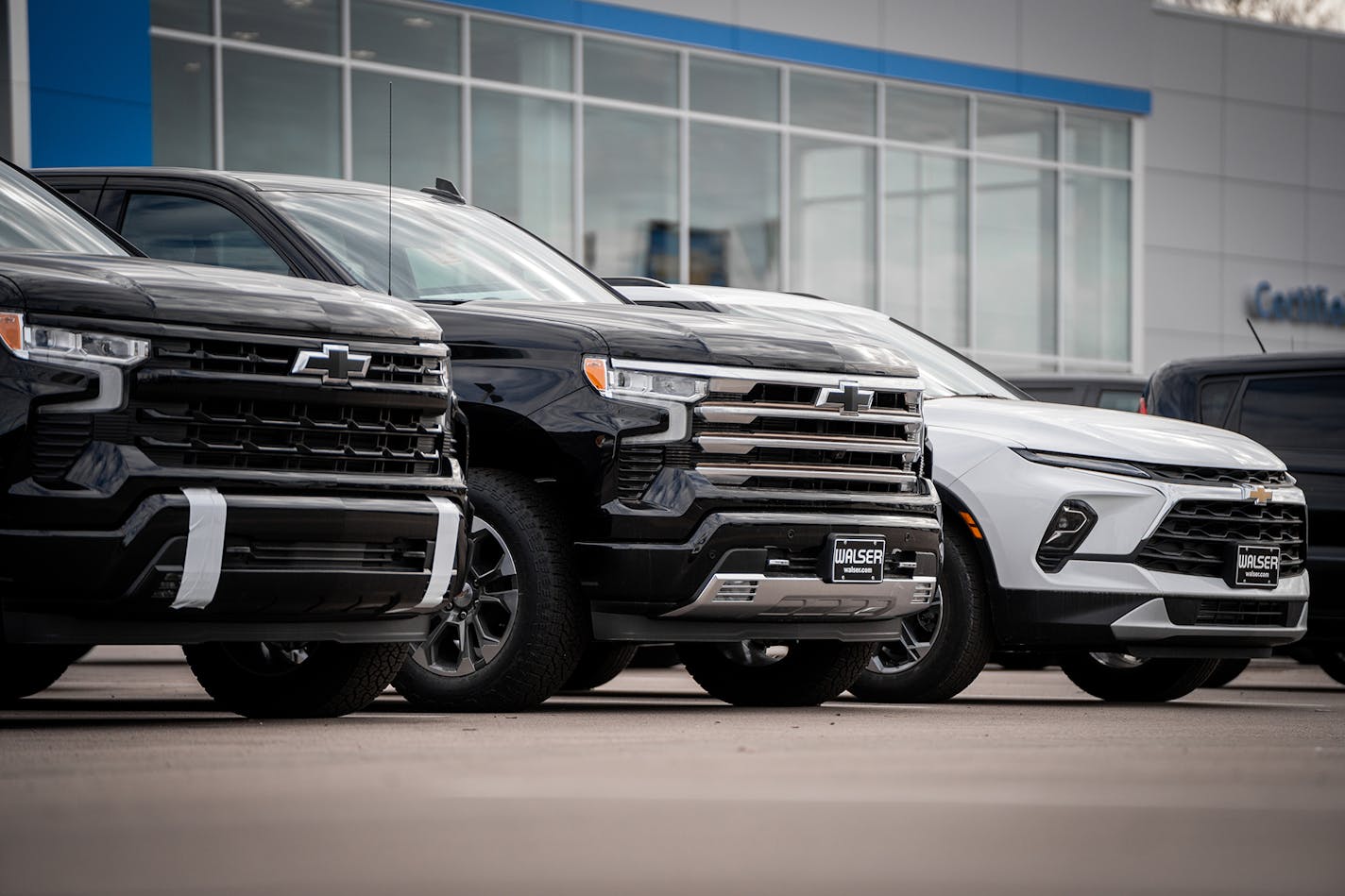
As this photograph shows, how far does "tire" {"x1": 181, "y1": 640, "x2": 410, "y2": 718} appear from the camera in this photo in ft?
28.0

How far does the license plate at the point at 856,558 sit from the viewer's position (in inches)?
361

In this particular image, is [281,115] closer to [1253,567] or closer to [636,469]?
[1253,567]

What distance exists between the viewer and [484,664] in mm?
8992

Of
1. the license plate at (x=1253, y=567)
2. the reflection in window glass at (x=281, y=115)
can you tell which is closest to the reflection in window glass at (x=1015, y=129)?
the reflection in window glass at (x=281, y=115)

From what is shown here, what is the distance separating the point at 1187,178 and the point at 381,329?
2931 centimetres

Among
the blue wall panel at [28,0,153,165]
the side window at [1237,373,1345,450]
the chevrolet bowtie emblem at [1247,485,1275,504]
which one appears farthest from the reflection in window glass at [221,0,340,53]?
the chevrolet bowtie emblem at [1247,485,1275,504]

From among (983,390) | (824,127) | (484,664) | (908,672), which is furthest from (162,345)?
(824,127)

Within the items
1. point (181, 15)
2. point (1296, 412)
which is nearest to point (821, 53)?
point (181, 15)

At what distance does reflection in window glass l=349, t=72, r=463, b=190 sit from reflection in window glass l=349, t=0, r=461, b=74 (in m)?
0.22

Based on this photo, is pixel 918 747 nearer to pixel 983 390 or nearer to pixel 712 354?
pixel 712 354

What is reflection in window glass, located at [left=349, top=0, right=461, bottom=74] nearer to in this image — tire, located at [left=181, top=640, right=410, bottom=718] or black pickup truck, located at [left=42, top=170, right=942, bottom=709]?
black pickup truck, located at [left=42, top=170, right=942, bottom=709]

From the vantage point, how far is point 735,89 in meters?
29.6

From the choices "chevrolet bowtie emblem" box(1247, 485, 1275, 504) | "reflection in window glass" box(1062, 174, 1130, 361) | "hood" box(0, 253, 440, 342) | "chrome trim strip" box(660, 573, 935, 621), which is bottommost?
"chrome trim strip" box(660, 573, 935, 621)

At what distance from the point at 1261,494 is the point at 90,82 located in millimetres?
14489
